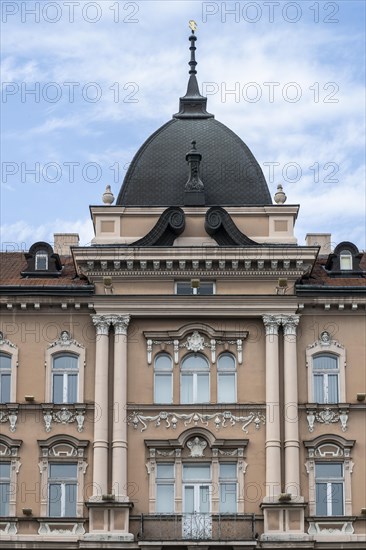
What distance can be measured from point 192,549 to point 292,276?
32.4ft

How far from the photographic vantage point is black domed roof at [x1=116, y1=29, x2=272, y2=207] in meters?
55.4

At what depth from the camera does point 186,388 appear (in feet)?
173

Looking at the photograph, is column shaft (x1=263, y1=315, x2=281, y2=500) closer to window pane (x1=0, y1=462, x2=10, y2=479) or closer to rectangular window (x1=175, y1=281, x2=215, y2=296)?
rectangular window (x1=175, y1=281, x2=215, y2=296)

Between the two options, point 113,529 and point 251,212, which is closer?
point 113,529

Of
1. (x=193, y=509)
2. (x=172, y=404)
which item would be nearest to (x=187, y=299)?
(x=172, y=404)

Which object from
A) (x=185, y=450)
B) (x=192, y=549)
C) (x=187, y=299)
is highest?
(x=187, y=299)

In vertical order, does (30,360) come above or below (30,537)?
above

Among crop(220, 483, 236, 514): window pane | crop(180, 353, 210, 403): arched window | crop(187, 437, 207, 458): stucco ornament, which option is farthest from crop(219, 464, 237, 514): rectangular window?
crop(180, 353, 210, 403): arched window

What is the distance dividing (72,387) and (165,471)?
4284mm

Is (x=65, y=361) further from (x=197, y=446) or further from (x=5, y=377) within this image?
(x=197, y=446)

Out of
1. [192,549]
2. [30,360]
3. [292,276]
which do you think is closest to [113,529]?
[192,549]

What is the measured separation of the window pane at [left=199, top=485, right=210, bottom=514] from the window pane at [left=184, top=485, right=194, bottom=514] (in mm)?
297

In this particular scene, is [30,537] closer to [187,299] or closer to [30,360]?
[30,360]

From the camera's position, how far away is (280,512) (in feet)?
165
